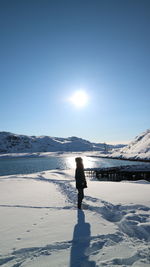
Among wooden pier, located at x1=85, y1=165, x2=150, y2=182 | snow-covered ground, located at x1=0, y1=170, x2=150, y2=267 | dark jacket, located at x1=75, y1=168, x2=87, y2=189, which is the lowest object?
wooden pier, located at x1=85, y1=165, x2=150, y2=182

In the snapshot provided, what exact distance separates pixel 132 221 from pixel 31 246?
3.74m

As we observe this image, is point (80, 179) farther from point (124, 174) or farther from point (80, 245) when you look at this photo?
point (124, 174)

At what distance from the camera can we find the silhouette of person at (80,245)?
426 centimetres

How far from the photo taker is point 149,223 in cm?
667

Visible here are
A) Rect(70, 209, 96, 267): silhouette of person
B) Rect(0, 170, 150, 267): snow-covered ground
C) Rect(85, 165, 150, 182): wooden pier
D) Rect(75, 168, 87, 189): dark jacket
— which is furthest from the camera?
Rect(85, 165, 150, 182): wooden pier

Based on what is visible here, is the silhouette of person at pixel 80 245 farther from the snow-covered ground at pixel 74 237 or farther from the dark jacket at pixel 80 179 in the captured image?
the dark jacket at pixel 80 179

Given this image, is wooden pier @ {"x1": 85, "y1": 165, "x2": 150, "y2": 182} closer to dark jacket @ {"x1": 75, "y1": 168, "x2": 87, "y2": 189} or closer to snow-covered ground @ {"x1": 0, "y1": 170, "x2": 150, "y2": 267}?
dark jacket @ {"x1": 75, "y1": 168, "x2": 87, "y2": 189}

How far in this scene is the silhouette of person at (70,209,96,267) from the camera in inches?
168

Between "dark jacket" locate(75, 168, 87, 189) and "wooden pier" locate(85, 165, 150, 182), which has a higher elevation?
"dark jacket" locate(75, 168, 87, 189)

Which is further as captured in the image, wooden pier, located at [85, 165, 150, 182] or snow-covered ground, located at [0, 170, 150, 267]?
wooden pier, located at [85, 165, 150, 182]

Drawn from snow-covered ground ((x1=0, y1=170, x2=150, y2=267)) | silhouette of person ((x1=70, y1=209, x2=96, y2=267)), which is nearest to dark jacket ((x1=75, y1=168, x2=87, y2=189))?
snow-covered ground ((x1=0, y1=170, x2=150, y2=267))

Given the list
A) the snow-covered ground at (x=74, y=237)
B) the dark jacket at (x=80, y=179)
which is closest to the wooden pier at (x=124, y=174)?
the dark jacket at (x=80, y=179)

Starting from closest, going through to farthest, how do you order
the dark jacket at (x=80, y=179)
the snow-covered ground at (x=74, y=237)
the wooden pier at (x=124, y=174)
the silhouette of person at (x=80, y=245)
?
the silhouette of person at (x=80, y=245) < the snow-covered ground at (x=74, y=237) < the dark jacket at (x=80, y=179) < the wooden pier at (x=124, y=174)

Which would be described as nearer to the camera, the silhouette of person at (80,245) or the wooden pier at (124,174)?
the silhouette of person at (80,245)
